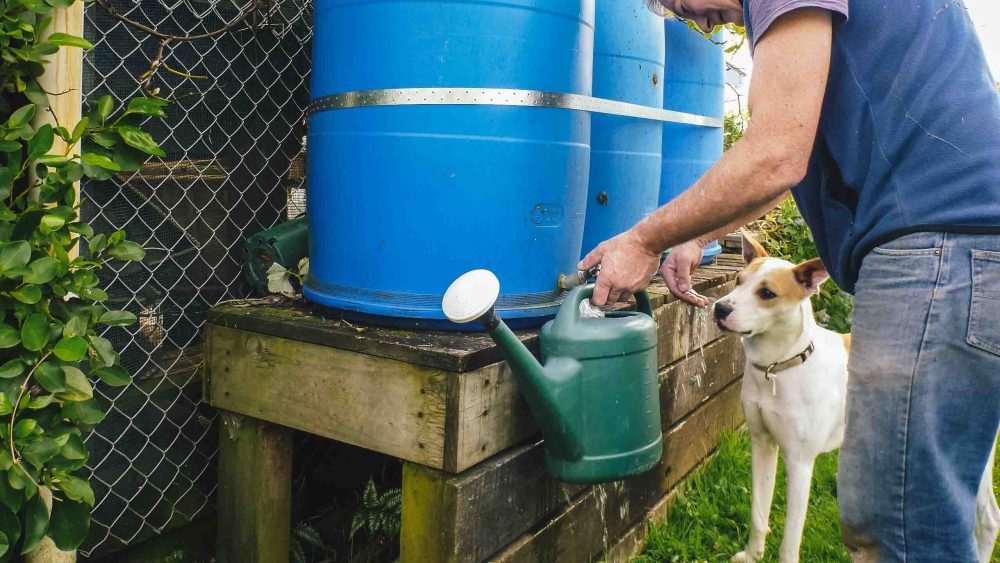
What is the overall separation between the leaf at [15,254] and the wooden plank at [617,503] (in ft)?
3.24

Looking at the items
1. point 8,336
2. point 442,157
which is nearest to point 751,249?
point 442,157

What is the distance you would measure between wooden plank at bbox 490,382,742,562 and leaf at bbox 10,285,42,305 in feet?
3.09

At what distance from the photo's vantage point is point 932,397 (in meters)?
1.12

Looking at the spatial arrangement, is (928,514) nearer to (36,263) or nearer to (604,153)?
(604,153)

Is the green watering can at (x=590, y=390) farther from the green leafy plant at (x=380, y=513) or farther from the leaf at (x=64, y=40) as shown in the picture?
the leaf at (x=64, y=40)

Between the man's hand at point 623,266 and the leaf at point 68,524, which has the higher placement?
the man's hand at point 623,266

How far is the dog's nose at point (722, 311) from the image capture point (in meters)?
2.13

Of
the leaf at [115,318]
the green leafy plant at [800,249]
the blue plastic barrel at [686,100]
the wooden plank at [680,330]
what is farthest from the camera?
the green leafy plant at [800,249]

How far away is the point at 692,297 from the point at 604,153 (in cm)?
49

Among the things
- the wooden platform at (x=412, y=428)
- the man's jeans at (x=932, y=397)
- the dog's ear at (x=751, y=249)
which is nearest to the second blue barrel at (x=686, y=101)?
the dog's ear at (x=751, y=249)

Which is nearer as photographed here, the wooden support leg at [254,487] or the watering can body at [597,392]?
the watering can body at [597,392]

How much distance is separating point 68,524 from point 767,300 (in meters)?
1.69

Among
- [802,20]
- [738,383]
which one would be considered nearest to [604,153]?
[802,20]

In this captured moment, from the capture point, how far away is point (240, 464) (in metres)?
1.81
